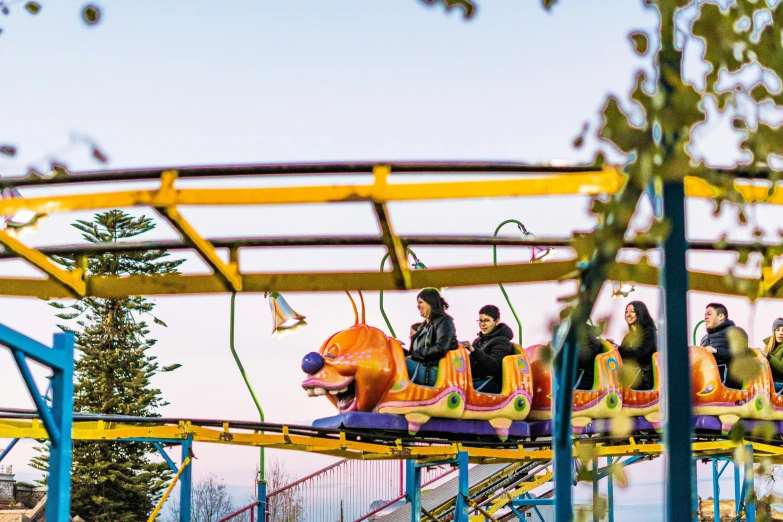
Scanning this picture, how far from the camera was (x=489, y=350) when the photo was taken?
281 inches

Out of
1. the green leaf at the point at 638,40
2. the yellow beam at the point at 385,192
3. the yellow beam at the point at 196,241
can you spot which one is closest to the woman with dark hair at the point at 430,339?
the yellow beam at the point at 196,241

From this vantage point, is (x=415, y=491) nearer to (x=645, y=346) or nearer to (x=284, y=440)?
(x=284, y=440)

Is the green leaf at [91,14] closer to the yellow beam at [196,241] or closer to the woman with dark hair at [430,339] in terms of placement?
the yellow beam at [196,241]

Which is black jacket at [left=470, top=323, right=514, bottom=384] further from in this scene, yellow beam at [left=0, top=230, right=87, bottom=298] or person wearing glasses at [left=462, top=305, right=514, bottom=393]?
yellow beam at [left=0, top=230, right=87, bottom=298]

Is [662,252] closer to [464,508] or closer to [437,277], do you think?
[437,277]

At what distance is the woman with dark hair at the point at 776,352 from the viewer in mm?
7887

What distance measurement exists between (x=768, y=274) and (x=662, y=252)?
1.72 metres

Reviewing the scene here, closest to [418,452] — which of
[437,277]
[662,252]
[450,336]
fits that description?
[450,336]

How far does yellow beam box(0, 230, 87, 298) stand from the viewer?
3.22 m

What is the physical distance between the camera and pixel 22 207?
3123 millimetres

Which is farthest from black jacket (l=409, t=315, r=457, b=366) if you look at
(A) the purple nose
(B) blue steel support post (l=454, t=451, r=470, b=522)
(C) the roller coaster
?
(C) the roller coaster

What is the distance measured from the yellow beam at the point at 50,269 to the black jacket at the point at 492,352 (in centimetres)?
384

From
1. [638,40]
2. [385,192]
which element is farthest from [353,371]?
[638,40]

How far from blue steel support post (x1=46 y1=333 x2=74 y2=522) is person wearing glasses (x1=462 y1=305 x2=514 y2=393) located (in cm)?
397
